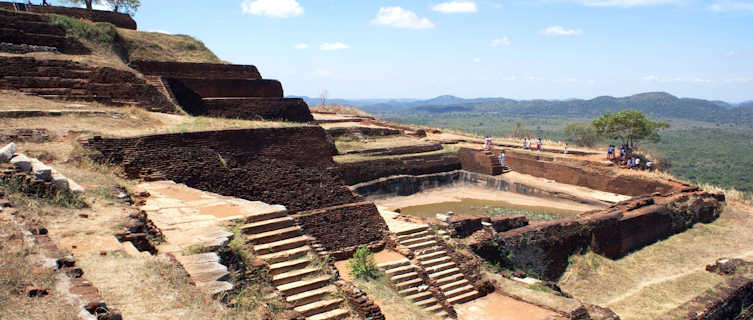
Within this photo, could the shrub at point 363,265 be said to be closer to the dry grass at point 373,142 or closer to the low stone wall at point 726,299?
the low stone wall at point 726,299

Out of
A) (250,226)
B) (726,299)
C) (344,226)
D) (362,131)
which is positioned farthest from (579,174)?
(250,226)

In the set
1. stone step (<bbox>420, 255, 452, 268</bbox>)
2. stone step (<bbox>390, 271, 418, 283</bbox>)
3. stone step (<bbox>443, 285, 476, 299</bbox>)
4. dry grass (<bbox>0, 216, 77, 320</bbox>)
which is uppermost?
dry grass (<bbox>0, 216, 77, 320</bbox>)

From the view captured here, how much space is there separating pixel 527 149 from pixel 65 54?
21.3 metres

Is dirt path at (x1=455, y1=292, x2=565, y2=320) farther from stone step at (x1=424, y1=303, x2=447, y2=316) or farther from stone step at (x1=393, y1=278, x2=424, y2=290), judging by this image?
stone step at (x1=393, y1=278, x2=424, y2=290)

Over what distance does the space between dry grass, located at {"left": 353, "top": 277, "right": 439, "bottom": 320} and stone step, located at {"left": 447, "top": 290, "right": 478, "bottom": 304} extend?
5.20 feet

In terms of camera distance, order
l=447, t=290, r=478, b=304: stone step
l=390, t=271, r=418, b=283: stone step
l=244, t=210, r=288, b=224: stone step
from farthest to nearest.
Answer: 1. l=447, t=290, r=478, b=304: stone step
2. l=390, t=271, r=418, b=283: stone step
3. l=244, t=210, r=288, b=224: stone step

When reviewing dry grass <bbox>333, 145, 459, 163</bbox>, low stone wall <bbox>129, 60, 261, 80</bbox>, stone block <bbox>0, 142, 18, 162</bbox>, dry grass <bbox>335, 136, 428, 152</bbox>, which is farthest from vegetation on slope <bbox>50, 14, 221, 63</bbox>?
stone block <bbox>0, 142, 18, 162</bbox>

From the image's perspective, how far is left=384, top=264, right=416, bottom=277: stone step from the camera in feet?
29.1

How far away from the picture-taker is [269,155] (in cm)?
991

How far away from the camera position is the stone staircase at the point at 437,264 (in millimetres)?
9609

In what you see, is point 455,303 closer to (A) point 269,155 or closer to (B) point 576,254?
(A) point 269,155

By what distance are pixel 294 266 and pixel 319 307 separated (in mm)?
668

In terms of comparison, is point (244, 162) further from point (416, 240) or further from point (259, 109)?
point (259, 109)

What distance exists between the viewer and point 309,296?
256 inches
